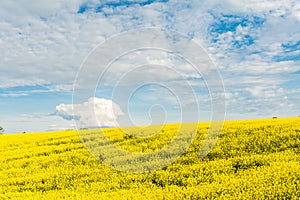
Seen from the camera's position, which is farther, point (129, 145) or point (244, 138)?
point (129, 145)

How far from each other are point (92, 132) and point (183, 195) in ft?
56.2

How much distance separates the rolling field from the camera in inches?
491

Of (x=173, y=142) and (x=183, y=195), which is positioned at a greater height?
(x=173, y=142)

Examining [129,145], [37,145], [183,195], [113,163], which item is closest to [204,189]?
[183,195]

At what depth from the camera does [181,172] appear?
15.6 metres

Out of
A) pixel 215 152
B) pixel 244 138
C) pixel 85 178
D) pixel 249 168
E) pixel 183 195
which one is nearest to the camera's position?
pixel 183 195

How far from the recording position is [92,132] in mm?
28234

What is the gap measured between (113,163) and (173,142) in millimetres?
4425

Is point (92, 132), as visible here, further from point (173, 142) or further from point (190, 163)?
point (190, 163)

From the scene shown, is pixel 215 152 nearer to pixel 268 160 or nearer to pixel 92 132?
pixel 268 160

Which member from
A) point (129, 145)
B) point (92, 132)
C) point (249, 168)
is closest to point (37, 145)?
point (92, 132)

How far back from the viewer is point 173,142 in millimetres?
21406

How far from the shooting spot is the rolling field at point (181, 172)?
40.9ft

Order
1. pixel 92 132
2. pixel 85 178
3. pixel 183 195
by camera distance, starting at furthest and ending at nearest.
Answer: pixel 92 132 < pixel 85 178 < pixel 183 195
